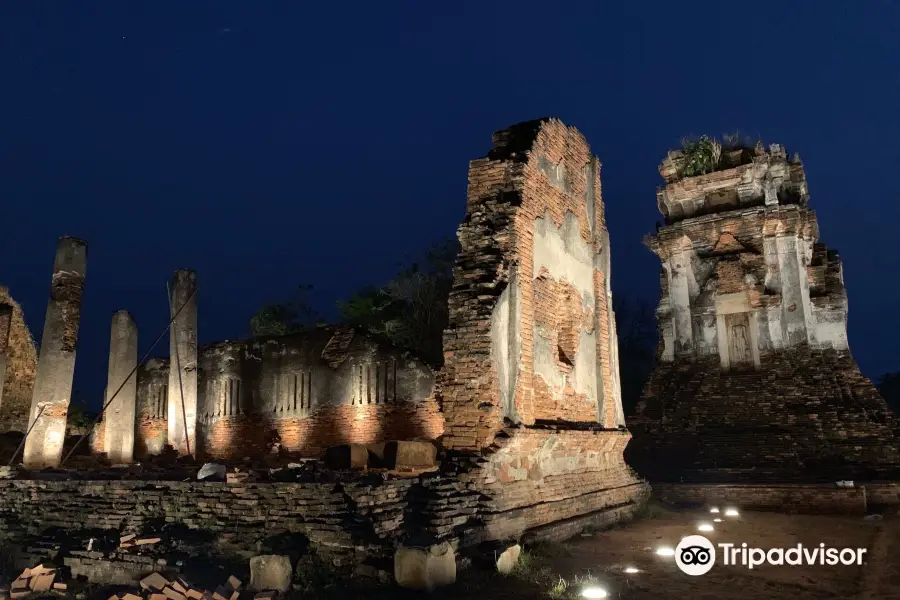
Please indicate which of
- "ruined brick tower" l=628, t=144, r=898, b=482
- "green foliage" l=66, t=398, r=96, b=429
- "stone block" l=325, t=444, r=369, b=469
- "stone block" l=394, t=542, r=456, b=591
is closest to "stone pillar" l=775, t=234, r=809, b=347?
"ruined brick tower" l=628, t=144, r=898, b=482

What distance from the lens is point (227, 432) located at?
1772cm

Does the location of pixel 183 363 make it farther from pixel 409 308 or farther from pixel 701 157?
pixel 701 157

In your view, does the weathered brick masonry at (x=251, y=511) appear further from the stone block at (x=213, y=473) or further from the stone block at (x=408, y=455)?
the stone block at (x=408, y=455)

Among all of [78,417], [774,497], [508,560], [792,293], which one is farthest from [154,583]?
[78,417]

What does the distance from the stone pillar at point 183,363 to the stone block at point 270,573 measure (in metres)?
11.0

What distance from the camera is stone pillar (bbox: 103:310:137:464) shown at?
52.9 ft

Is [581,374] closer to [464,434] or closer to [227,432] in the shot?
[464,434]

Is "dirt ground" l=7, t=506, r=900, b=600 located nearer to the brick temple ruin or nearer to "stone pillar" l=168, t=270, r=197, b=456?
the brick temple ruin

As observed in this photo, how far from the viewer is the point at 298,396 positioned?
1666 cm

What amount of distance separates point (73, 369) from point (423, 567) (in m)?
12.4

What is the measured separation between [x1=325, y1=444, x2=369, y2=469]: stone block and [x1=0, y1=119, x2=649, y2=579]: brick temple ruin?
0.16ft

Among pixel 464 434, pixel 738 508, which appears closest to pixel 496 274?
pixel 464 434

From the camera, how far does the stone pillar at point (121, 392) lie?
16125mm

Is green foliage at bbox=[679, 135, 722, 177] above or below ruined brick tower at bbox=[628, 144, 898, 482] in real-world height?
above
